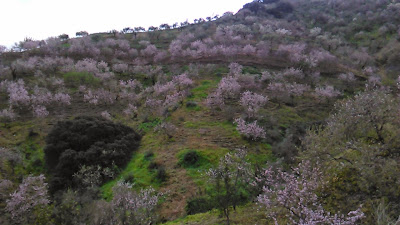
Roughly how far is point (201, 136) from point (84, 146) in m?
7.66

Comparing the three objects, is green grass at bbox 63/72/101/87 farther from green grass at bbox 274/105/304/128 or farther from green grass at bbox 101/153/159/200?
green grass at bbox 274/105/304/128

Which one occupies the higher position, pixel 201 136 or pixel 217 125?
pixel 217 125

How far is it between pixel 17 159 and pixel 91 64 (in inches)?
686

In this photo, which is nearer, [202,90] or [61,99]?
[61,99]

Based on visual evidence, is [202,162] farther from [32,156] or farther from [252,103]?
[32,156]

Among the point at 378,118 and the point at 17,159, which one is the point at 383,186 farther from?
the point at 17,159

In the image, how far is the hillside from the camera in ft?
27.3

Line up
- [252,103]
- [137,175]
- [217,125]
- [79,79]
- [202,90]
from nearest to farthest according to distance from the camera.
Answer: [137,175] < [217,125] < [252,103] < [202,90] < [79,79]

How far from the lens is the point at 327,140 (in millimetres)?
9344

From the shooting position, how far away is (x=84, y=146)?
17.3 metres

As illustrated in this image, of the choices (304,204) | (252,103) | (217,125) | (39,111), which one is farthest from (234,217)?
(39,111)

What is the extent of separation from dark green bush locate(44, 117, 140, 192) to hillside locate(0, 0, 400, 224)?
0.24 ft

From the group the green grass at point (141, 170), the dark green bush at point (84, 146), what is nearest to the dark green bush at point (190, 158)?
the green grass at point (141, 170)

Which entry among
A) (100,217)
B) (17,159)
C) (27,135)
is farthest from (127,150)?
(100,217)
